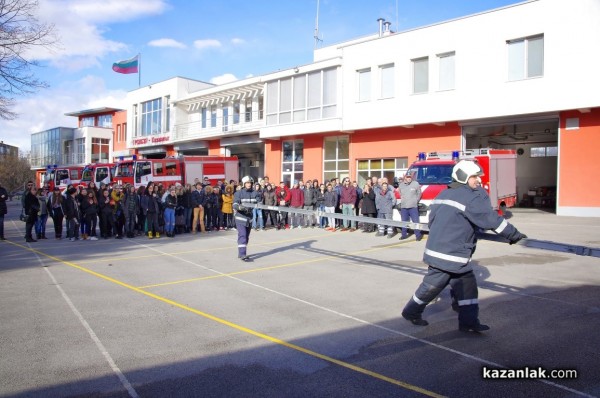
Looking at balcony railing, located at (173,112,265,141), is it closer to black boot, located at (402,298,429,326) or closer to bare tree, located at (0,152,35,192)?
black boot, located at (402,298,429,326)

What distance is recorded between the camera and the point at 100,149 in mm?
59688

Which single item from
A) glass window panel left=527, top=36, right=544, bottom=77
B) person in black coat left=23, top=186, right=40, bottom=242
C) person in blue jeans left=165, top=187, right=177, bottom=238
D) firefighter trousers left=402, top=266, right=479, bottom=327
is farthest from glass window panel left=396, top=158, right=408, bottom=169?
firefighter trousers left=402, top=266, right=479, bottom=327

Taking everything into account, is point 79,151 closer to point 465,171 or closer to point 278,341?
point 278,341

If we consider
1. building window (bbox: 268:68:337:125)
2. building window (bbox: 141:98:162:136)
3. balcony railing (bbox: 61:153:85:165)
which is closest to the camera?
building window (bbox: 268:68:337:125)

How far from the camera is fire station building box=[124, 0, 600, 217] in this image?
1875 centimetres

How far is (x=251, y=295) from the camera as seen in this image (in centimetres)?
782

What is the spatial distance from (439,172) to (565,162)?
8.01 meters

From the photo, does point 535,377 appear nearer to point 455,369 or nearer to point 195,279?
point 455,369

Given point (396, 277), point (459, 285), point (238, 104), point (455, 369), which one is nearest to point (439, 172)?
point (396, 277)

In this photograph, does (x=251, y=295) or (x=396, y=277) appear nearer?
(x=251, y=295)

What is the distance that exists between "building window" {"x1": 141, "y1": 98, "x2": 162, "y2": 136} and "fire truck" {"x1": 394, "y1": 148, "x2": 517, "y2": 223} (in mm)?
29230

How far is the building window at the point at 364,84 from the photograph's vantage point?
81.4ft

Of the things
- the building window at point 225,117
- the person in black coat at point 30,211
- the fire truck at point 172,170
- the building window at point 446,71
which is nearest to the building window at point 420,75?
the building window at point 446,71

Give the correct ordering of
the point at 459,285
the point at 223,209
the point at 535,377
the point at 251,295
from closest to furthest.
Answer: the point at 535,377
the point at 459,285
the point at 251,295
the point at 223,209
